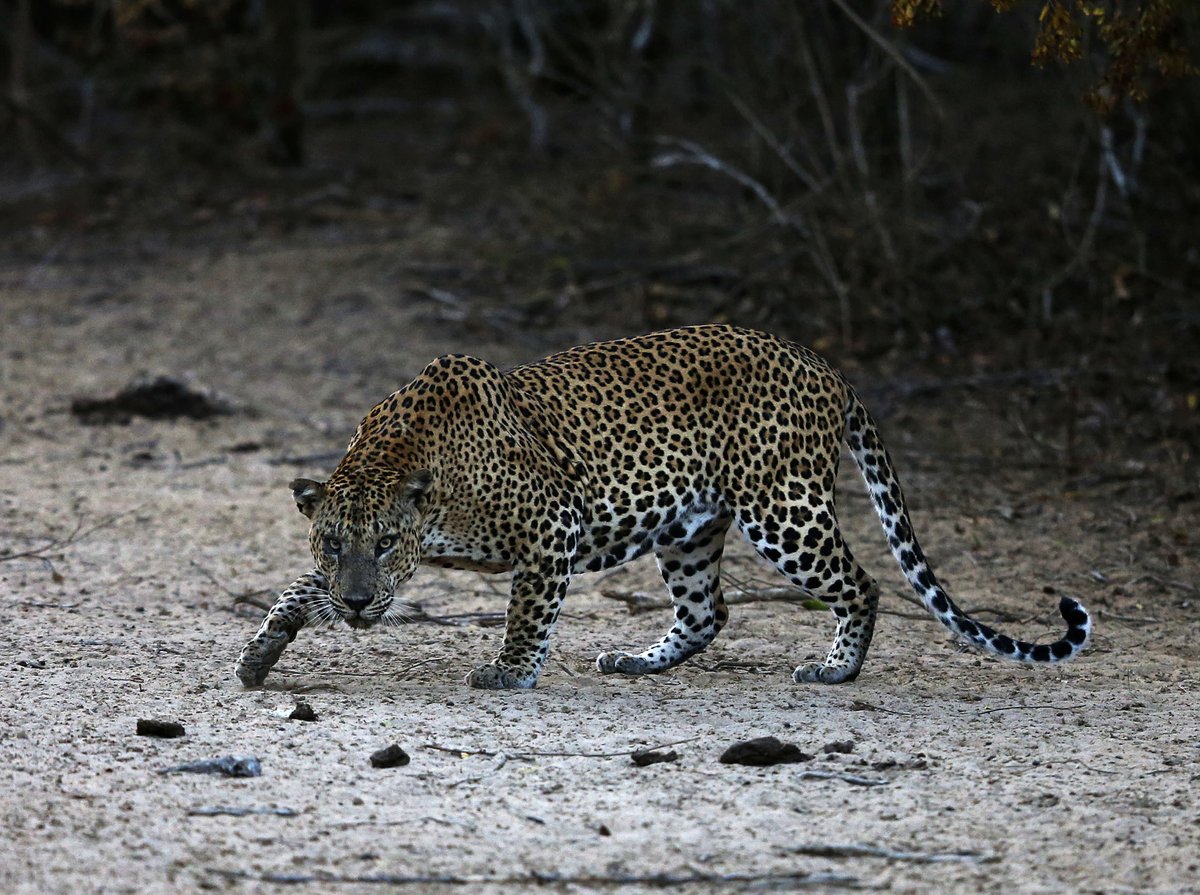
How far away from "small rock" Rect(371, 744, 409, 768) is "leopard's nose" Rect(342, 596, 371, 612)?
73 centimetres

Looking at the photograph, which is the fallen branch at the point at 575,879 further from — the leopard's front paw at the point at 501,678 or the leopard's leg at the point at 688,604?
the leopard's leg at the point at 688,604

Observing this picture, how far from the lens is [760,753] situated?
5797 mm

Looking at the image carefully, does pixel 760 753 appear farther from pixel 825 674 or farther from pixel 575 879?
pixel 825 674

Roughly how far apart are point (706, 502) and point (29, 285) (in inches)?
371

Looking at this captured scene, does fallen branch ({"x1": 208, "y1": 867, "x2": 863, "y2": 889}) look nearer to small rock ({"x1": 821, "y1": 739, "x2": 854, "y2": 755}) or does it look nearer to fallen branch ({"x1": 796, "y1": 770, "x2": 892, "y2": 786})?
fallen branch ({"x1": 796, "y1": 770, "x2": 892, "y2": 786})

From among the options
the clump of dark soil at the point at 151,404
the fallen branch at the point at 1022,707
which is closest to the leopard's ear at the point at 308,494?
the fallen branch at the point at 1022,707

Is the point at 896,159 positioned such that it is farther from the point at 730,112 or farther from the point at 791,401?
the point at 791,401

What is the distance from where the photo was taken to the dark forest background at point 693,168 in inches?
501

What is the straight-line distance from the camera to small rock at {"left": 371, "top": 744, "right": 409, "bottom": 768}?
5.67m

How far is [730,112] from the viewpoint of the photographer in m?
18.1

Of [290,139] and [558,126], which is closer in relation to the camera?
[290,139]

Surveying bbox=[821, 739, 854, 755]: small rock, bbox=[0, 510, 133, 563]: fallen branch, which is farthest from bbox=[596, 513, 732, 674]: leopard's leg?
bbox=[0, 510, 133, 563]: fallen branch

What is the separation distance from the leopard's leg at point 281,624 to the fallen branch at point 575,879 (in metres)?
1.92

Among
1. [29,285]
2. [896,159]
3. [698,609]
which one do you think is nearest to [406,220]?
[29,285]
